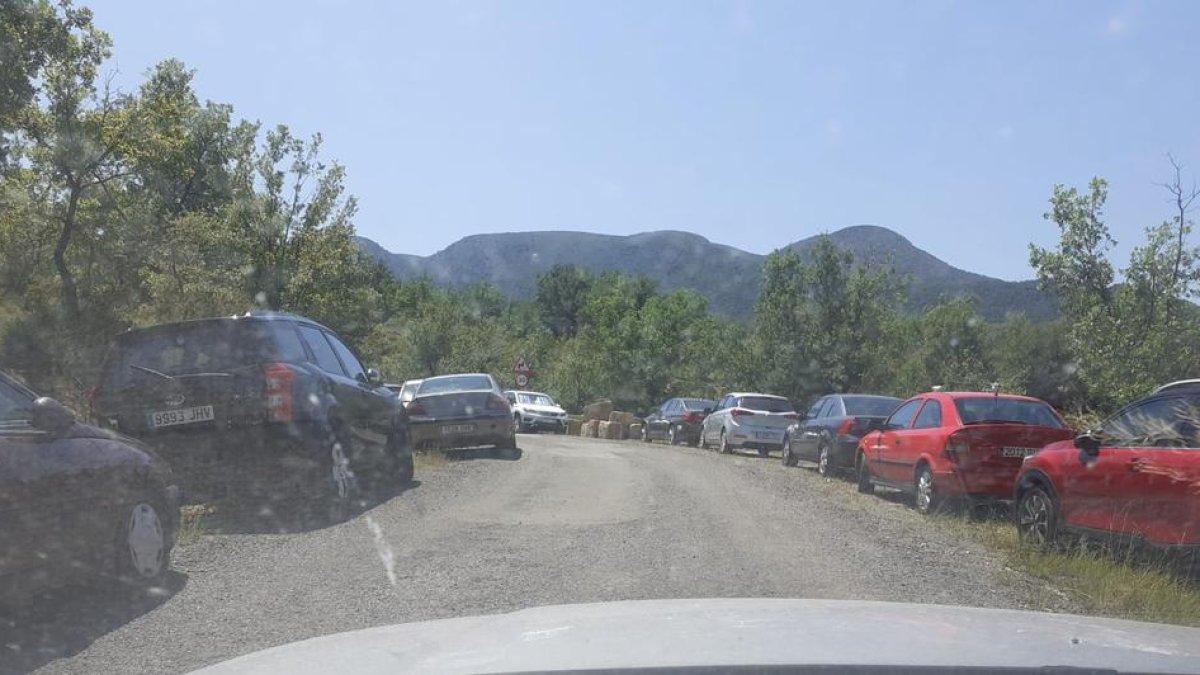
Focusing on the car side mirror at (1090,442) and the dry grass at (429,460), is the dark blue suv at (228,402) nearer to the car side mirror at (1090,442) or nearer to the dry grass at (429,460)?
the dry grass at (429,460)

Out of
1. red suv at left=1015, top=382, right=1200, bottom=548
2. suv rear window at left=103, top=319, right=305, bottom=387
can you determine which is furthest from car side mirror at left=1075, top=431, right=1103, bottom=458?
suv rear window at left=103, top=319, right=305, bottom=387

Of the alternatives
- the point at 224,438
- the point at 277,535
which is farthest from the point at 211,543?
the point at 224,438

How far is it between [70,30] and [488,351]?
3913 cm

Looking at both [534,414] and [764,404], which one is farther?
[534,414]

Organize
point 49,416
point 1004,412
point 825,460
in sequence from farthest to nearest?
point 825,460 → point 1004,412 → point 49,416

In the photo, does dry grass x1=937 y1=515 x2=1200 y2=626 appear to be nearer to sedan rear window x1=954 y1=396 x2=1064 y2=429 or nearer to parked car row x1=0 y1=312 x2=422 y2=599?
sedan rear window x1=954 y1=396 x2=1064 y2=429

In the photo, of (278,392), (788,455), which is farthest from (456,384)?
(278,392)

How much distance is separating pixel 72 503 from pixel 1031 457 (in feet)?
25.4

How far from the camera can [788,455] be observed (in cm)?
1967

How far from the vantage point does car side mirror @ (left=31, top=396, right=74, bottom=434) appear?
241 inches

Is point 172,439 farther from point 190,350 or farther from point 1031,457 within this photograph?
point 1031,457

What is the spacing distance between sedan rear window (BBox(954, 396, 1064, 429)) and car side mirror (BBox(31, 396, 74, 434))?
9.15 metres

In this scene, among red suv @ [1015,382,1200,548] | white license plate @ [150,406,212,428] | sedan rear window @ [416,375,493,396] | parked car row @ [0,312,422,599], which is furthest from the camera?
sedan rear window @ [416,375,493,396]

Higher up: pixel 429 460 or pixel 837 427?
pixel 837 427
